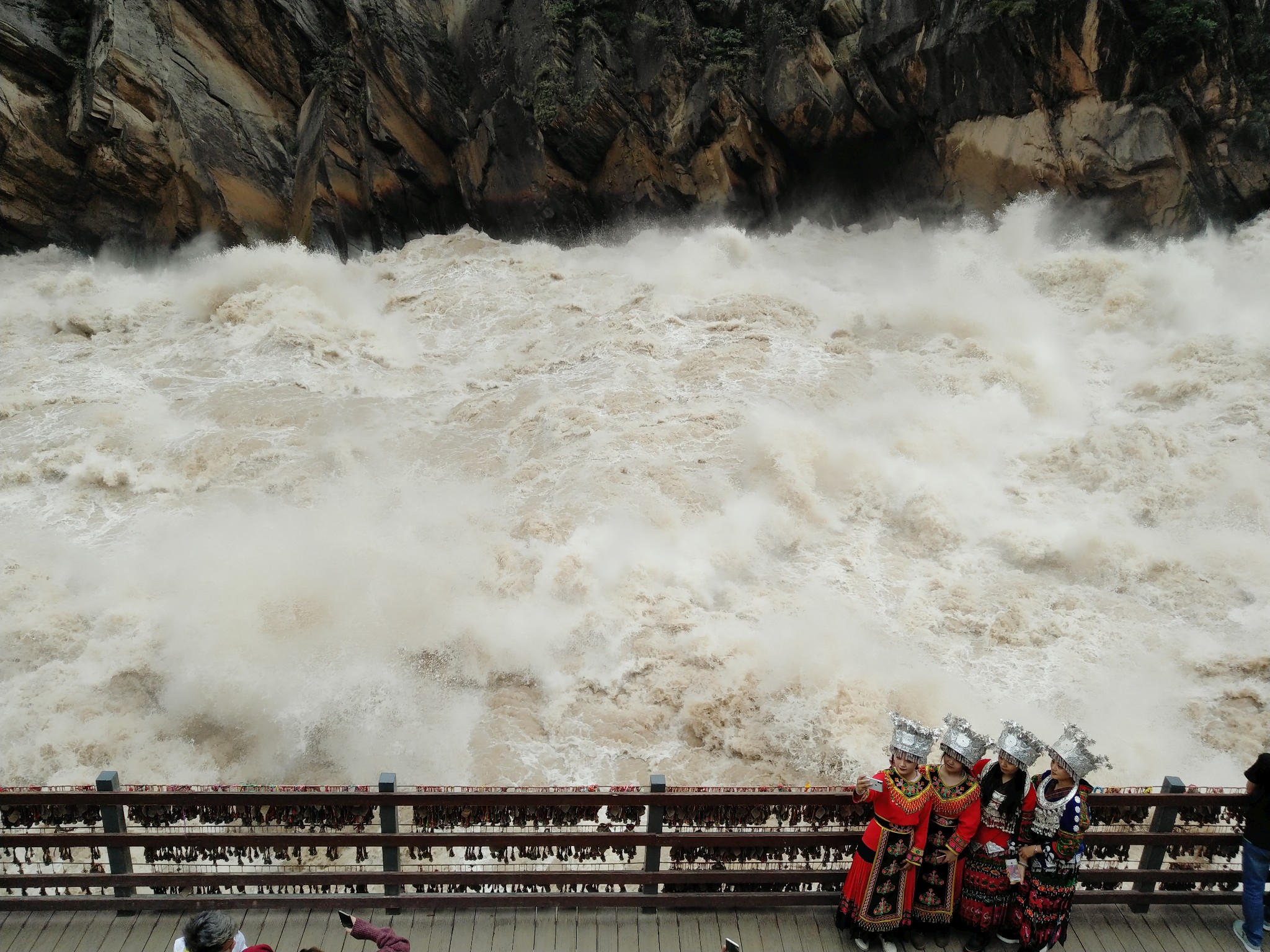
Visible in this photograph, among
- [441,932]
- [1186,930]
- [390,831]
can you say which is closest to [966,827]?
[1186,930]

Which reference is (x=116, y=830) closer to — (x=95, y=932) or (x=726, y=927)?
(x=95, y=932)

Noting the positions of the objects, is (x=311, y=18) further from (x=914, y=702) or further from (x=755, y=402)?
(x=914, y=702)

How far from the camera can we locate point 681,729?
25.4 feet

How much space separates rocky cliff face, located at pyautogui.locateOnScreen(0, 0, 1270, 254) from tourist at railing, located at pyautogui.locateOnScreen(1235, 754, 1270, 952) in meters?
13.5

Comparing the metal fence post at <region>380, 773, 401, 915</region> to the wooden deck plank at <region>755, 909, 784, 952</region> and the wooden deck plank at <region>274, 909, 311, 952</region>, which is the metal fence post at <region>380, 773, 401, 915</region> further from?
the wooden deck plank at <region>755, 909, 784, 952</region>

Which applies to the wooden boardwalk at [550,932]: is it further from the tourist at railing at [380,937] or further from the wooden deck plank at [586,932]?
the tourist at railing at [380,937]

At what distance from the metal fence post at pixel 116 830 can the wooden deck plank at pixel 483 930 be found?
1.72 metres

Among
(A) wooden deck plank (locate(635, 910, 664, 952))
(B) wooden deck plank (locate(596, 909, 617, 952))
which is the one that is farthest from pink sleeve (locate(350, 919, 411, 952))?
(A) wooden deck plank (locate(635, 910, 664, 952))

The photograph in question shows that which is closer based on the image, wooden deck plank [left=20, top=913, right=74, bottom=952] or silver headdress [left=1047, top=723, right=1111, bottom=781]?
silver headdress [left=1047, top=723, right=1111, bottom=781]

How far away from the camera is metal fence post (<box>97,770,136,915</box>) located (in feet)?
14.0

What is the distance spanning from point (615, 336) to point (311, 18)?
10.4 m

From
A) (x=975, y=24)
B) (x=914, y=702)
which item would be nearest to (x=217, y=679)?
(x=914, y=702)

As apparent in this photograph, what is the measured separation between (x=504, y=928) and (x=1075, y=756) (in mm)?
2824

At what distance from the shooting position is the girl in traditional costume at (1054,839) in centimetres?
398
